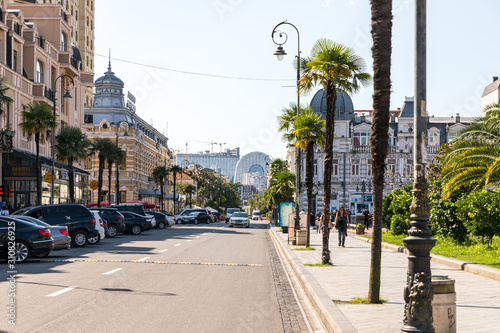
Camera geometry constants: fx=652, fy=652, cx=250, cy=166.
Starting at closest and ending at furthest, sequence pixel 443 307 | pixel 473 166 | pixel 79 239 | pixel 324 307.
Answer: pixel 443 307, pixel 324 307, pixel 473 166, pixel 79 239

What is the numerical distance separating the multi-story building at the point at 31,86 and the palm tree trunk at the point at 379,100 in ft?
117

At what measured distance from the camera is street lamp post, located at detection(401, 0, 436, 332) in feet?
24.6

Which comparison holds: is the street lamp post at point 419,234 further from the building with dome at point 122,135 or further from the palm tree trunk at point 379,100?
the building with dome at point 122,135

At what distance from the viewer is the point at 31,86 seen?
170 feet

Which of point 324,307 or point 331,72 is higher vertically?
point 331,72

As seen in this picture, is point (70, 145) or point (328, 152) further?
point (70, 145)

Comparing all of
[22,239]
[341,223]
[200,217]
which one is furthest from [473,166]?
[200,217]

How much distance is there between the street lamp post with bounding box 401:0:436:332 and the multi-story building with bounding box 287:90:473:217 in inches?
2836

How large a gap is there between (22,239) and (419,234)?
14561mm

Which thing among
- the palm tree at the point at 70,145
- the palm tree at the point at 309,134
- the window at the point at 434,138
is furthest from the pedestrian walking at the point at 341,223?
the window at the point at 434,138

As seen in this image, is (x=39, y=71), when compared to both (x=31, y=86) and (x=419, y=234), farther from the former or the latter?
(x=419, y=234)

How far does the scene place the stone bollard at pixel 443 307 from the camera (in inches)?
316

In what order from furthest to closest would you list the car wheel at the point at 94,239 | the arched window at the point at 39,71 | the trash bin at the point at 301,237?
the arched window at the point at 39,71
the trash bin at the point at 301,237
the car wheel at the point at 94,239

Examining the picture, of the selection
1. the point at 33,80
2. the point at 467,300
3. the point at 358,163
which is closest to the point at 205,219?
the point at 358,163
